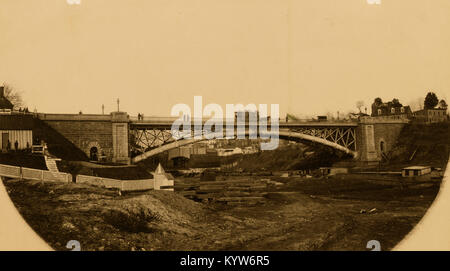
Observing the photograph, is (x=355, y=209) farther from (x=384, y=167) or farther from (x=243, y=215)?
(x=243, y=215)

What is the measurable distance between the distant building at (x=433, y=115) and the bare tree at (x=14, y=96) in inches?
146

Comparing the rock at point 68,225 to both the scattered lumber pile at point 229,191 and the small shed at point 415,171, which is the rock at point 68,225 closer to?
the scattered lumber pile at point 229,191

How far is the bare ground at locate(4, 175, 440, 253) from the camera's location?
349 cm

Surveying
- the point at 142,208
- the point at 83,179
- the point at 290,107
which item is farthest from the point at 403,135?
the point at 83,179

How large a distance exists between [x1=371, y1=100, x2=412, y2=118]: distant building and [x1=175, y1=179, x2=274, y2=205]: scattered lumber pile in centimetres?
126

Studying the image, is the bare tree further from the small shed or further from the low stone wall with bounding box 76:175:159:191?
the small shed

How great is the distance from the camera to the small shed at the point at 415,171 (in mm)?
3910

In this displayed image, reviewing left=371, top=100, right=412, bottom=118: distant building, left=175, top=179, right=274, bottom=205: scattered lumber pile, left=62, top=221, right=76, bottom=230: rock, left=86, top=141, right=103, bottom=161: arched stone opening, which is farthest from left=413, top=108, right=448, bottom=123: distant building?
left=62, top=221, right=76, bottom=230: rock

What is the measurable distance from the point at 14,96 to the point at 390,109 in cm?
353

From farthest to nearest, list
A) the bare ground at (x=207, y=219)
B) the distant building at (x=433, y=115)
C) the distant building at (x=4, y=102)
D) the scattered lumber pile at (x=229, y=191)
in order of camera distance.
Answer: the distant building at (x=433, y=115) < the scattered lumber pile at (x=229, y=191) < the distant building at (x=4, y=102) < the bare ground at (x=207, y=219)

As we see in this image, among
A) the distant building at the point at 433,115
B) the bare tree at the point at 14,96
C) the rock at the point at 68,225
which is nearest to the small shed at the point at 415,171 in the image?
the distant building at the point at 433,115

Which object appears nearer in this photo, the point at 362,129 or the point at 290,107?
the point at 290,107

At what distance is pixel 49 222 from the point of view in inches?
141
